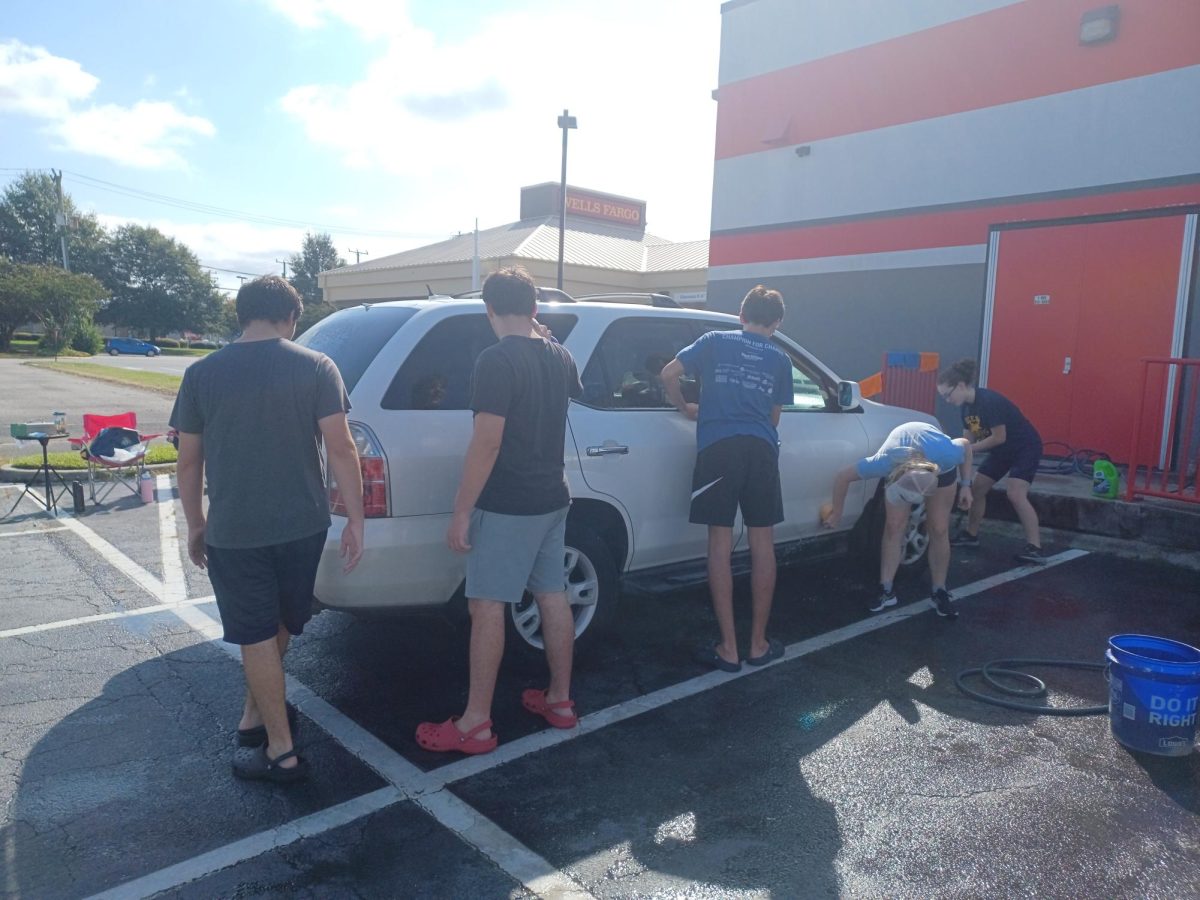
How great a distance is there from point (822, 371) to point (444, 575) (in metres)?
2.92

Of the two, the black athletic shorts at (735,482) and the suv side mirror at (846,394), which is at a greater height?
the suv side mirror at (846,394)

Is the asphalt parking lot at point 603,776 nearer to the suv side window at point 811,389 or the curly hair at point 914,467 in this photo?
the curly hair at point 914,467

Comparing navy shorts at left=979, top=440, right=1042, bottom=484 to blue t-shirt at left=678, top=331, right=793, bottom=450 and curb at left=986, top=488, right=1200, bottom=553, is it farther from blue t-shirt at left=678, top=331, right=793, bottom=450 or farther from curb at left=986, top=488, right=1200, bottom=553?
blue t-shirt at left=678, top=331, right=793, bottom=450

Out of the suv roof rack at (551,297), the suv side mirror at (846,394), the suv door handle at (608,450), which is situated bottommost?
the suv door handle at (608,450)

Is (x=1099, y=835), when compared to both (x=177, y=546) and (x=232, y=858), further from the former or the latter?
(x=177, y=546)

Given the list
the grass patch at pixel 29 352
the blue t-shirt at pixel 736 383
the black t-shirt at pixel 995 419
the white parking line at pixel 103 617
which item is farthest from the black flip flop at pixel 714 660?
the grass patch at pixel 29 352

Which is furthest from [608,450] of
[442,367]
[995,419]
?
[995,419]

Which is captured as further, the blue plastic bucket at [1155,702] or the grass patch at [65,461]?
the grass patch at [65,461]

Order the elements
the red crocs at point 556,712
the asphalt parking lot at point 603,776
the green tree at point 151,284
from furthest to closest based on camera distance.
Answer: the green tree at point 151,284 → the red crocs at point 556,712 → the asphalt parking lot at point 603,776

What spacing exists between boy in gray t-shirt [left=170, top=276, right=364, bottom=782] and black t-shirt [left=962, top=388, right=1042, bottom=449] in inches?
201

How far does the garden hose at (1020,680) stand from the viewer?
13.3ft

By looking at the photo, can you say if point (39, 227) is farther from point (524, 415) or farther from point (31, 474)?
point (524, 415)

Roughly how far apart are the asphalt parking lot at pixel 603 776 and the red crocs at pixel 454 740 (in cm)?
5

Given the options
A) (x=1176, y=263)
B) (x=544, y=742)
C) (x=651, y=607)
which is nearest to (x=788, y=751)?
(x=544, y=742)
